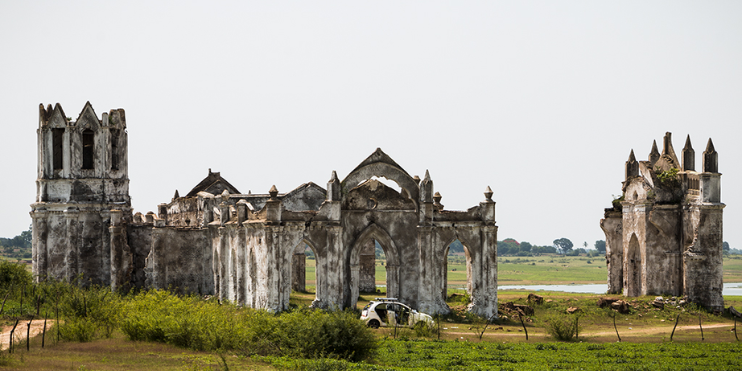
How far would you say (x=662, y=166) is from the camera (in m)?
40.4

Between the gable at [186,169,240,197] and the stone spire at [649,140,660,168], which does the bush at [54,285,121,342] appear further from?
the stone spire at [649,140,660,168]

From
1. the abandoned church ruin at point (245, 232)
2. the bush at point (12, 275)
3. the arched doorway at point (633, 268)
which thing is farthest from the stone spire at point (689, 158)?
the bush at point (12, 275)

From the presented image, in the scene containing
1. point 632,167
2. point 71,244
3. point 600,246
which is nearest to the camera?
point 71,244

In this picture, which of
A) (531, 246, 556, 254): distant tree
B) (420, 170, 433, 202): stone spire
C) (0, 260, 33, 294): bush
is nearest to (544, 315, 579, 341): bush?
(420, 170, 433, 202): stone spire

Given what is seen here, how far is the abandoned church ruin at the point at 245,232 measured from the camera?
1272 inches

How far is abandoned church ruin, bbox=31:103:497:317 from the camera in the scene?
32312mm

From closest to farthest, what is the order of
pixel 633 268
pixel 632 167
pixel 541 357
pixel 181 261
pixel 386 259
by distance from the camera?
pixel 541 357, pixel 386 259, pixel 181 261, pixel 633 268, pixel 632 167

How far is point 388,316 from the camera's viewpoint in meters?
29.8

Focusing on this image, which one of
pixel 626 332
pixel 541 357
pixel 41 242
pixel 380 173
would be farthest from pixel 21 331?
pixel 626 332

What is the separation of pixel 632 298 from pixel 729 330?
19.9 feet

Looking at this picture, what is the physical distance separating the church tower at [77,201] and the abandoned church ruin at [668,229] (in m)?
23.9

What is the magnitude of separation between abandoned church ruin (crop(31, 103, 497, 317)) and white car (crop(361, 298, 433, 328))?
2633mm

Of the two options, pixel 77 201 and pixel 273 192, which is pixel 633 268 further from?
pixel 77 201

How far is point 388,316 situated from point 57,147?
19239 mm
